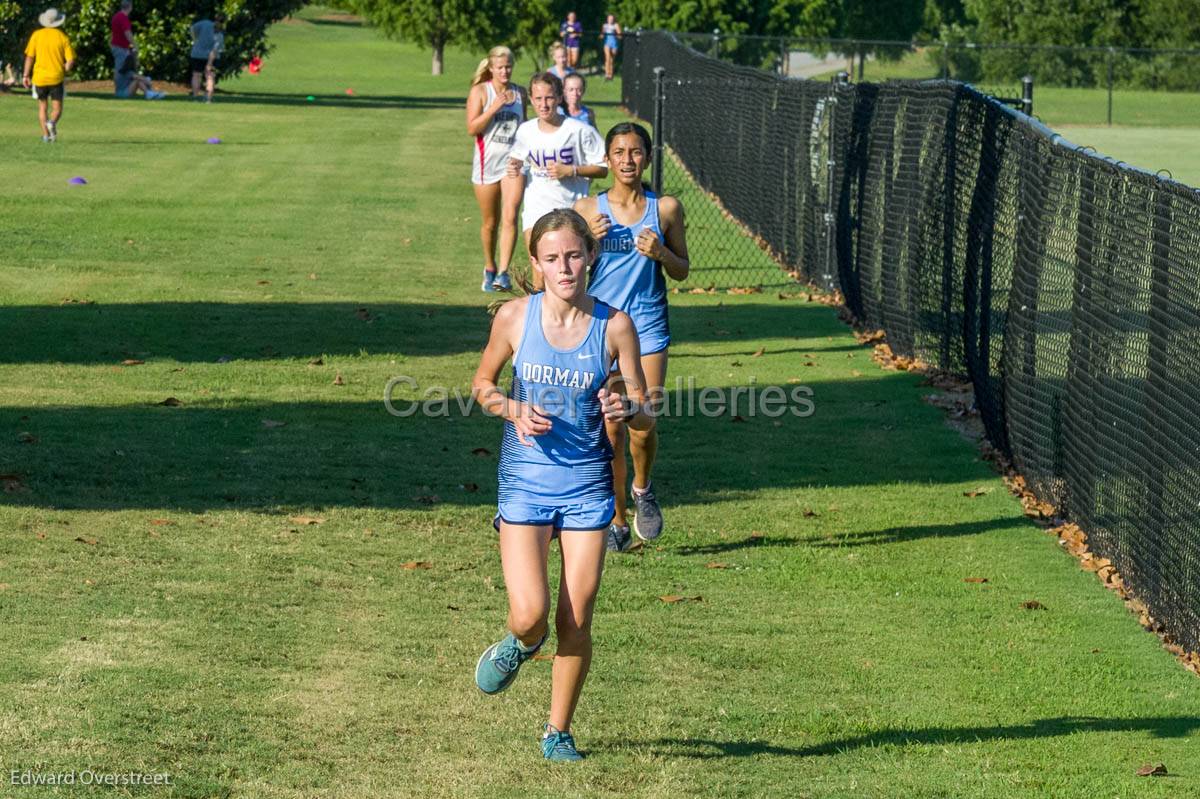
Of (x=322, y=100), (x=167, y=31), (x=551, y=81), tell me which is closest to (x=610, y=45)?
(x=322, y=100)

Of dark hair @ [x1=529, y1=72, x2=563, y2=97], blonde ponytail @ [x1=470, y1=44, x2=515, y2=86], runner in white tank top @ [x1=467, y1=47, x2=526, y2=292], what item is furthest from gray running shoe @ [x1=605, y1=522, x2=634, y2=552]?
blonde ponytail @ [x1=470, y1=44, x2=515, y2=86]

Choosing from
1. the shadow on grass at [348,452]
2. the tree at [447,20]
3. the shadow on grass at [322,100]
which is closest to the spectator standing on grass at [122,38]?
the shadow on grass at [322,100]

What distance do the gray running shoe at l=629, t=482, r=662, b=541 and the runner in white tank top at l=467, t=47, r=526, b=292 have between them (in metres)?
6.78

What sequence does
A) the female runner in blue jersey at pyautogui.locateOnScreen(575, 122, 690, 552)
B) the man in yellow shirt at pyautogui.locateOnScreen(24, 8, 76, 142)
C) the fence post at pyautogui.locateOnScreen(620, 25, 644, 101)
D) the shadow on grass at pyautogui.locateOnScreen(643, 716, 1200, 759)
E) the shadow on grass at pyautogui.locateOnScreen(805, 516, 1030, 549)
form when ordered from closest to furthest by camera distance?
the shadow on grass at pyautogui.locateOnScreen(643, 716, 1200, 759) < the female runner in blue jersey at pyautogui.locateOnScreen(575, 122, 690, 552) < the shadow on grass at pyautogui.locateOnScreen(805, 516, 1030, 549) < the man in yellow shirt at pyautogui.locateOnScreen(24, 8, 76, 142) < the fence post at pyautogui.locateOnScreen(620, 25, 644, 101)

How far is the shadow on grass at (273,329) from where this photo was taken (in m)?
14.3

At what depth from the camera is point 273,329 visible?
50.7 ft

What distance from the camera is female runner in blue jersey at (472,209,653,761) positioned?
19.9 feet

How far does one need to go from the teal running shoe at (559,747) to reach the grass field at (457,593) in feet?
0.20

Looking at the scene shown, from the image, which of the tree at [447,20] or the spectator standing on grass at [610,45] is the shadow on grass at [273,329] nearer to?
the spectator standing on grass at [610,45]

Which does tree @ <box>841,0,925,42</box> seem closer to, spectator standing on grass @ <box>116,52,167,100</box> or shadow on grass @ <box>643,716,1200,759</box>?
spectator standing on grass @ <box>116,52,167,100</box>

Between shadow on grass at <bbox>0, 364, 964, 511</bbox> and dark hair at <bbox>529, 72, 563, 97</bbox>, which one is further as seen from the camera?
dark hair at <bbox>529, 72, 563, 97</bbox>

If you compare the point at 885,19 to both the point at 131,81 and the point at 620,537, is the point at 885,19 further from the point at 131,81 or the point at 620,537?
the point at 620,537

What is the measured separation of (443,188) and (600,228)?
→ 19.4 m

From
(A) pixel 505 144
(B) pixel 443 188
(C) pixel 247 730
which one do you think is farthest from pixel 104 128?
(C) pixel 247 730
